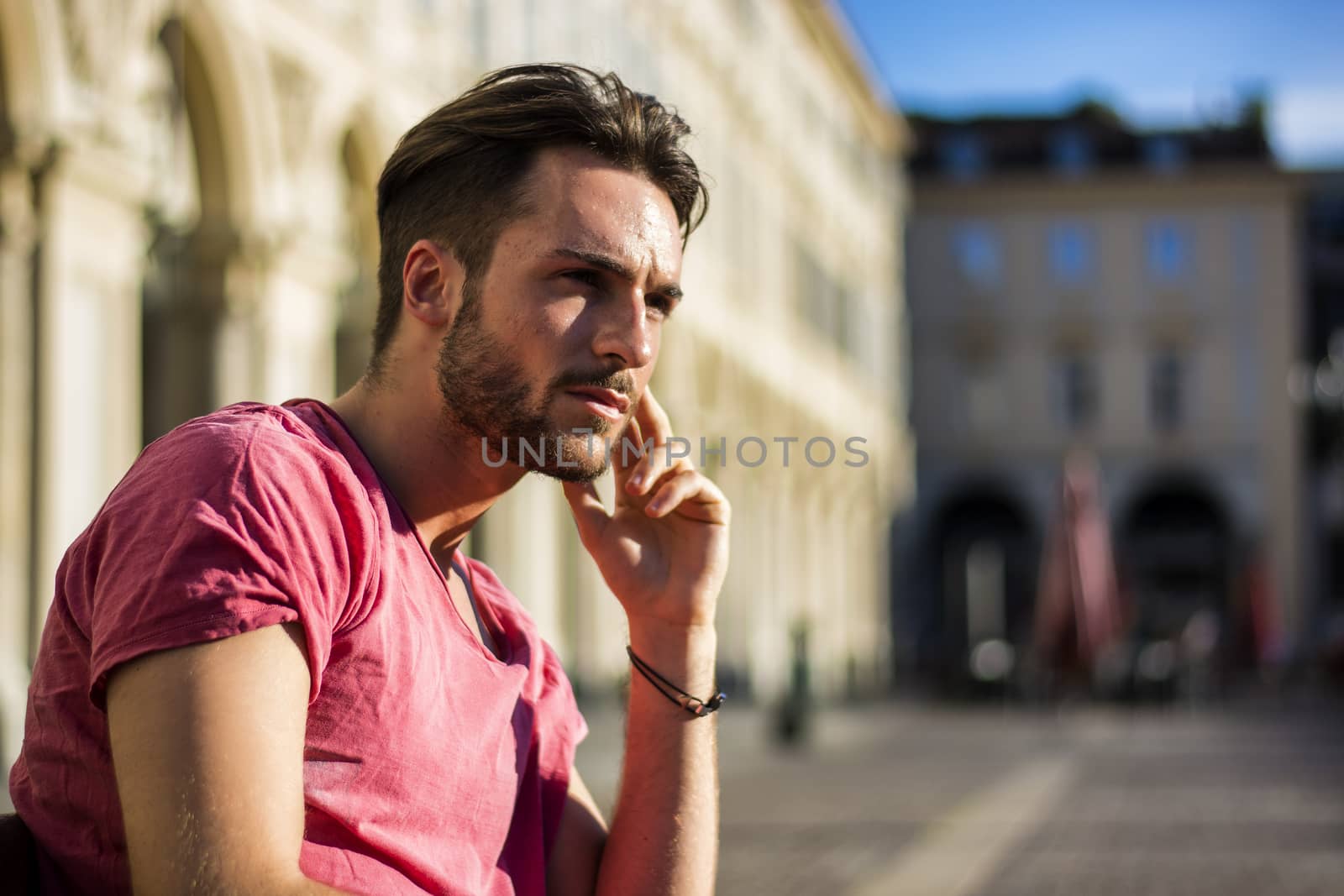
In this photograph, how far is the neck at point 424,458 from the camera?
193 cm

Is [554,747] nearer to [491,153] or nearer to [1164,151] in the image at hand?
[491,153]

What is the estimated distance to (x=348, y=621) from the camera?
1.68 metres

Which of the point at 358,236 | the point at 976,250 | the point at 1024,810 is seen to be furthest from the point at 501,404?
the point at 976,250

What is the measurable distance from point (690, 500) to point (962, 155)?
5302 cm

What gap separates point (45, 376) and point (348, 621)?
9.60 m

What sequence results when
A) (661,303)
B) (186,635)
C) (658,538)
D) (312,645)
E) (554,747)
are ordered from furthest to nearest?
(658,538) → (554,747) → (661,303) → (312,645) → (186,635)

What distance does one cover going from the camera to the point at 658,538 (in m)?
2.27

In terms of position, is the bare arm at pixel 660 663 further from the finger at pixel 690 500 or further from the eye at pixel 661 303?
the eye at pixel 661 303

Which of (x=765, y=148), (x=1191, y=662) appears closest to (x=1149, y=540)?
(x=1191, y=662)

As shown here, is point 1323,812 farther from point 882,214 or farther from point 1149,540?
point 1149,540

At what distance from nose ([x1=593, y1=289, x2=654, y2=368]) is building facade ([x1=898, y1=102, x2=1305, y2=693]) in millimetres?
50097

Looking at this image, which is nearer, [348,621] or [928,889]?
[348,621]

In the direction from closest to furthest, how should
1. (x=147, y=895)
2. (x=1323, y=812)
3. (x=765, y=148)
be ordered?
(x=147, y=895), (x=1323, y=812), (x=765, y=148)

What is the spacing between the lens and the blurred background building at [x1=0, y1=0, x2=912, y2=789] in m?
10.6
